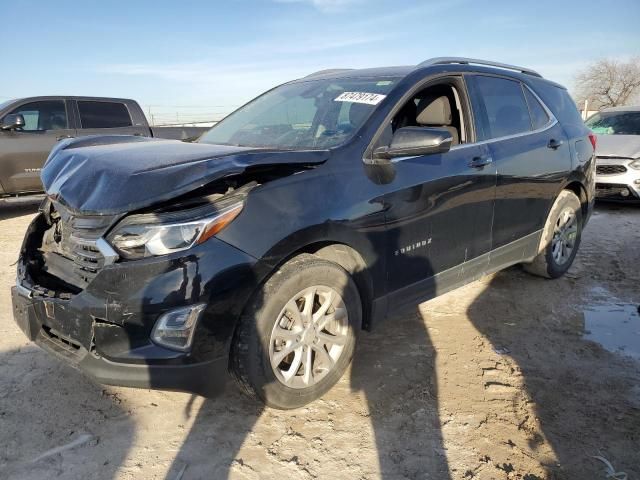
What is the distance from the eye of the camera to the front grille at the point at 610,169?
7682mm

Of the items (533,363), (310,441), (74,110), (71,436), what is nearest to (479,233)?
(533,363)

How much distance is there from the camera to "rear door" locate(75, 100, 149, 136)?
784 cm

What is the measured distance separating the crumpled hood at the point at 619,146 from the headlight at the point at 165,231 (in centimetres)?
787

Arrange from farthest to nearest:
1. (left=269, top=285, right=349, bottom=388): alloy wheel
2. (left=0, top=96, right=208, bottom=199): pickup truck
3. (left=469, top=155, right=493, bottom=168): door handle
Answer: (left=0, top=96, right=208, bottom=199): pickup truck → (left=469, top=155, right=493, bottom=168): door handle → (left=269, top=285, right=349, bottom=388): alloy wheel

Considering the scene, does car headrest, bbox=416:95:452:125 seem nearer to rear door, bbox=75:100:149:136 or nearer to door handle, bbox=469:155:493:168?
door handle, bbox=469:155:493:168

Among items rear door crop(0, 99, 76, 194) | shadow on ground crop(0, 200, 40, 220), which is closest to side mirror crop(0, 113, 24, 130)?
rear door crop(0, 99, 76, 194)

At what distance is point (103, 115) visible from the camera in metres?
8.09

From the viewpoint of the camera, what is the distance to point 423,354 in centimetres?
318

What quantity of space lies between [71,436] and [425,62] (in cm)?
313

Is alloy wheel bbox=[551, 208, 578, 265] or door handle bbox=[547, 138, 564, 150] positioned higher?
door handle bbox=[547, 138, 564, 150]

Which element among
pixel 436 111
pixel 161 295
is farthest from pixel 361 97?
pixel 161 295

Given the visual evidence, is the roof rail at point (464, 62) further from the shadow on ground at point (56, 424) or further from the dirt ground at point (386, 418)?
the shadow on ground at point (56, 424)

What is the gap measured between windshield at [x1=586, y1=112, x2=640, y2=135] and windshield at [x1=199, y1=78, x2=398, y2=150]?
7.72m

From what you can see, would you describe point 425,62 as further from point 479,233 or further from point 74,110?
point 74,110
